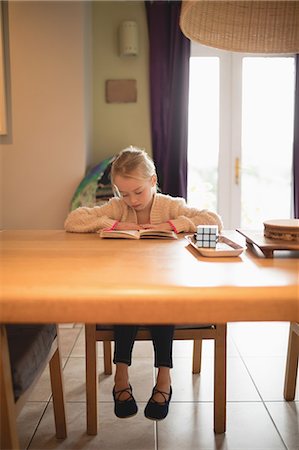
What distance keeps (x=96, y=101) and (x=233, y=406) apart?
2.88 metres

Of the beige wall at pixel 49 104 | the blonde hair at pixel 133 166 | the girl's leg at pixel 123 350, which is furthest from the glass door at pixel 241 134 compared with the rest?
the girl's leg at pixel 123 350

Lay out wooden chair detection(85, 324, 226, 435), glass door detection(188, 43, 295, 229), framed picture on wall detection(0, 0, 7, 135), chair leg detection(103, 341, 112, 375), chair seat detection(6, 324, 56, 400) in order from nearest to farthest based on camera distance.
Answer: chair seat detection(6, 324, 56, 400), wooden chair detection(85, 324, 226, 435), chair leg detection(103, 341, 112, 375), framed picture on wall detection(0, 0, 7, 135), glass door detection(188, 43, 295, 229)

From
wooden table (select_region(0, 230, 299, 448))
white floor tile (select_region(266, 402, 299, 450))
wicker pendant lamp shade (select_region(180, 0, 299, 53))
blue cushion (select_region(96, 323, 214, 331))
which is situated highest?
wicker pendant lamp shade (select_region(180, 0, 299, 53))

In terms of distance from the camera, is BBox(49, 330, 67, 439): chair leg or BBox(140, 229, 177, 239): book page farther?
BBox(140, 229, 177, 239): book page

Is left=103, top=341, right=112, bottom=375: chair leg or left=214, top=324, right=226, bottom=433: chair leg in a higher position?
left=214, top=324, right=226, bottom=433: chair leg

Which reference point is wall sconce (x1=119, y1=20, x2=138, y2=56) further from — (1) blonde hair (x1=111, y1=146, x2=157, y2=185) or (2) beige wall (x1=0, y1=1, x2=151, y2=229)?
(1) blonde hair (x1=111, y1=146, x2=157, y2=185)

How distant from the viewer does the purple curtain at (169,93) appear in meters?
3.86

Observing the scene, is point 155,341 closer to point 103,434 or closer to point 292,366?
point 103,434

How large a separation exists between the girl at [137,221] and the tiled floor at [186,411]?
206mm

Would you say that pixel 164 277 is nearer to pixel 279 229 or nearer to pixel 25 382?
pixel 25 382

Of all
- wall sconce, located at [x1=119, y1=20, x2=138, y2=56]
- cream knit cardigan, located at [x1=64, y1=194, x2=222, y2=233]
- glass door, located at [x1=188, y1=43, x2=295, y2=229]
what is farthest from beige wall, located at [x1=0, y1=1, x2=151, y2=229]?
cream knit cardigan, located at [x1=64, y1=194, x2=222, y2=233]

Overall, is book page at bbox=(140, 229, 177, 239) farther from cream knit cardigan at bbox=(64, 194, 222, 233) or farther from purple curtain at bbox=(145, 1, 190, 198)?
purple curtain at bbox=(145, 1, 190, 198)

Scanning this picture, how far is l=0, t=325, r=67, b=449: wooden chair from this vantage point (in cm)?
106

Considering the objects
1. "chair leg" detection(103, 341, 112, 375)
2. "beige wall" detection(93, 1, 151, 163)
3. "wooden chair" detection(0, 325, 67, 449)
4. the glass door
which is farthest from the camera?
A: the glass door
